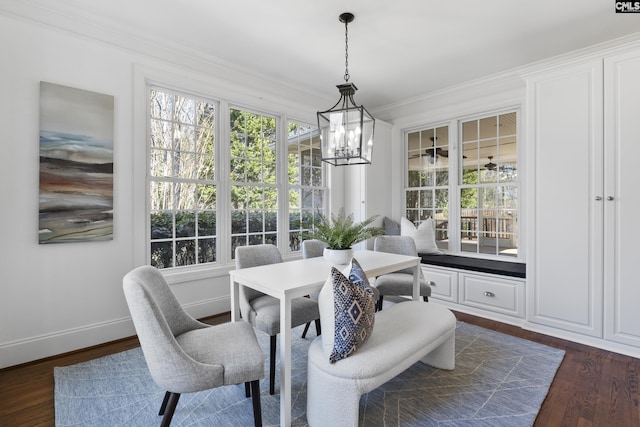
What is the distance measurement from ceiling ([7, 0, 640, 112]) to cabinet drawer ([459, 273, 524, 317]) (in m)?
2.38

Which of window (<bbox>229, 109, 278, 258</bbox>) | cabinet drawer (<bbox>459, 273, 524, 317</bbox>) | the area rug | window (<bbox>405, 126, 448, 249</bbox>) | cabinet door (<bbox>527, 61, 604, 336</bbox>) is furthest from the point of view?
window (<bbox>405, 126, 448, 249</bbox>)

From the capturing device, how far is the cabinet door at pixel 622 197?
2.62 m

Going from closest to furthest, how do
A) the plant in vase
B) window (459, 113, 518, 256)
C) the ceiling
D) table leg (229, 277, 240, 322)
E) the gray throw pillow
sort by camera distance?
table leg (229, 277, 240, 322) → the plant in vase → the ceiling → window (459, 113, 518, 256) → the gray throw pillow

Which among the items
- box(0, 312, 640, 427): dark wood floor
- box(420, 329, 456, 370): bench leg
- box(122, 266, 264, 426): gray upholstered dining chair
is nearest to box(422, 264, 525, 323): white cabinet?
box(0, 312, 640, 427): dark wood floor

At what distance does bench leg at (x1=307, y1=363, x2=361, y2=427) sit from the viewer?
1.56 m

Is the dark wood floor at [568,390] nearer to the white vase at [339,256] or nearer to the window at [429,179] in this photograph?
the white vase at [339,256]

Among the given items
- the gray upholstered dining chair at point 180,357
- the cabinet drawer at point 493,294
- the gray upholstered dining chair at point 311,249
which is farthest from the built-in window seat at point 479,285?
the gray upholstered dining chair at point 180,357

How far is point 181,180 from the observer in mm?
3332

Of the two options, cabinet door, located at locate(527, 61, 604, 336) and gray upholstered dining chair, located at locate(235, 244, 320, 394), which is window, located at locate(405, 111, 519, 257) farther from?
gray upholstered dining chair, located at locate(235, 244, 320, 394)

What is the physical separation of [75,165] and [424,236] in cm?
386

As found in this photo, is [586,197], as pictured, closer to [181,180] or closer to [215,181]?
[215,181]

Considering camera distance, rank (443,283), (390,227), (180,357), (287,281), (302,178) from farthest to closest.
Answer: (390,227) < (302,178) < (443,283) < (287,281) < (180,357)

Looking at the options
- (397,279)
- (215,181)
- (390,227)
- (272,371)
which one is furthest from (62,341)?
(390,227)

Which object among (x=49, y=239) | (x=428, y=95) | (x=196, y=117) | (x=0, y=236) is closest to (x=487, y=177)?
(x=428, y=95)
